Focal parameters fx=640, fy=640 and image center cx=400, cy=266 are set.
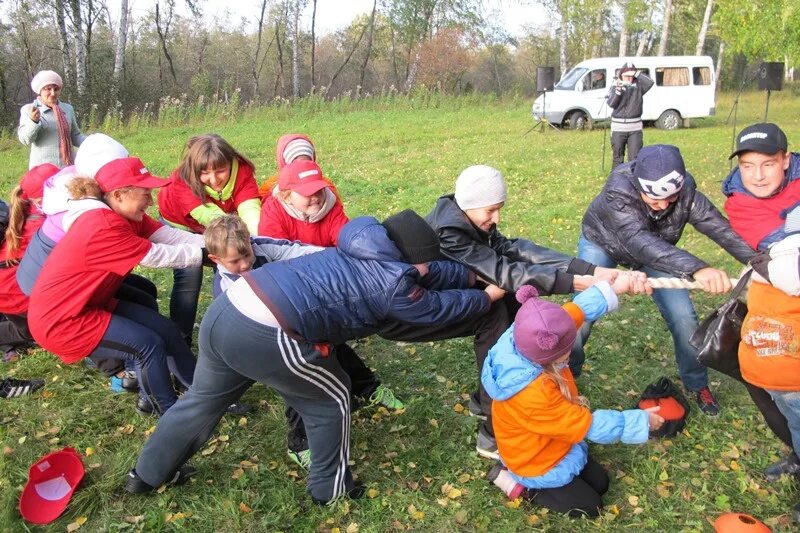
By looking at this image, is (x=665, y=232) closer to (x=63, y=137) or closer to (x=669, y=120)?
(x=63, y=137)

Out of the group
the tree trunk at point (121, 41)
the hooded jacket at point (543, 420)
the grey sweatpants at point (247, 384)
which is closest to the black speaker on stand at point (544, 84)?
the tree trunk at point (121, 41)

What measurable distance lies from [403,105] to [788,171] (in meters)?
18.1

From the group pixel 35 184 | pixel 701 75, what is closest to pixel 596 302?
pixel 35 184

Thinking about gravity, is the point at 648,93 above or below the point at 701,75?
below

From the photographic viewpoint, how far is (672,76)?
18.4 metres

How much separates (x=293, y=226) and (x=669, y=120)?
1704 cm

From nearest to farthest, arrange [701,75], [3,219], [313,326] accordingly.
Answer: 1. [313,326]
2. [3,219]
3. [701,75]

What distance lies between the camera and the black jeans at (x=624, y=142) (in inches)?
420

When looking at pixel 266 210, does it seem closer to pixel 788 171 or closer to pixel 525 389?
pixel 525 389

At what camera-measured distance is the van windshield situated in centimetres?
1800

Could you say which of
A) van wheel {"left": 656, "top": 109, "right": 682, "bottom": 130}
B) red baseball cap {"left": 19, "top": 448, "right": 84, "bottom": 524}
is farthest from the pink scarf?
van wheel {"left": 656, "top": 109, "right": 682, "bottom": 130}

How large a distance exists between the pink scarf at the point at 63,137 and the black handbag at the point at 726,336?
5.91m

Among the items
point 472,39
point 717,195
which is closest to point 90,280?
point 717,195

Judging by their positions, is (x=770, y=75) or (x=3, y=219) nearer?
(x=3, y=219)
